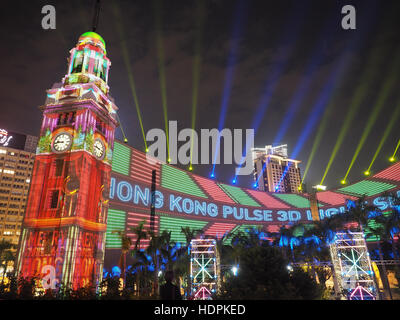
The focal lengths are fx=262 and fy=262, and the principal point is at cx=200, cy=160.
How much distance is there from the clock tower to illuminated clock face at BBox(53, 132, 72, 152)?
0.09 ft

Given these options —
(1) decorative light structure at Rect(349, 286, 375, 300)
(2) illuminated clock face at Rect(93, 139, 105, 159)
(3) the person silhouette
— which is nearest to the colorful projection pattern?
(2) illuminated clock face at Rect(93, 139, 105, 159)

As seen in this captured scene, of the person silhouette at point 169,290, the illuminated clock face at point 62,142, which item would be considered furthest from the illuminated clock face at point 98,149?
the person silhouette at point 169,290

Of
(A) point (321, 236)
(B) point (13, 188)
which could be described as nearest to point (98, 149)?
(A) point (321, 236)

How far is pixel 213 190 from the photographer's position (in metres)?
70.0

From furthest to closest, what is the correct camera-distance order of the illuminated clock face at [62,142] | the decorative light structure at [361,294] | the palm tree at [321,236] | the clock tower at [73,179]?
1. the palm tree at [321,236]
2. the illuminated clock face at [62,142]
3. the clock tower at [73,179]
4. the decorative light structure at [361,294]

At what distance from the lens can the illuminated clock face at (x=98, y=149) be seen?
37044mm

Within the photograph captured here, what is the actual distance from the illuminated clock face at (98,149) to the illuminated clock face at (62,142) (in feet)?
10.5

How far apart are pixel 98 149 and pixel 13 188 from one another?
368 ft

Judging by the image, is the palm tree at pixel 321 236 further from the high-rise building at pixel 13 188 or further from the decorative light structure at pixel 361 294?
the high-rise building at pixel 13 188

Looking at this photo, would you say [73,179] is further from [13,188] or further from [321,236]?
[13,188]

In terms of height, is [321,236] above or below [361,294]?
above

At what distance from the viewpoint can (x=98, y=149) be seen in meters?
37.7

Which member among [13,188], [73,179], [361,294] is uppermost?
[13,188]

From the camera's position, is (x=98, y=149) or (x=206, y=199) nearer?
(x=98, y=149)
